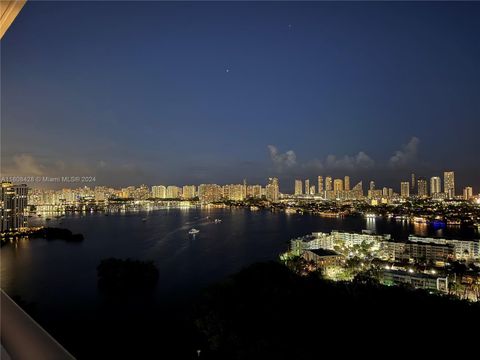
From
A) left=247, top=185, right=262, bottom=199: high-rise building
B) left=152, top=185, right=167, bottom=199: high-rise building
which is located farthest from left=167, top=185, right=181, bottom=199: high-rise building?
left=247, top=185, right=262, bottom=199: high-rise building

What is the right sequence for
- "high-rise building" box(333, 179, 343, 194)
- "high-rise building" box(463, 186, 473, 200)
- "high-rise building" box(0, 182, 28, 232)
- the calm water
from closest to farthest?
the calm water < "high-rise building" box(0, 182, 28, 232) < "high-rise building" box(463, 186, 473, 200) < "high-rise building" box(333, 179, 343, 194)

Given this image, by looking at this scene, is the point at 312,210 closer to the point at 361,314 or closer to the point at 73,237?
the point at 73,237

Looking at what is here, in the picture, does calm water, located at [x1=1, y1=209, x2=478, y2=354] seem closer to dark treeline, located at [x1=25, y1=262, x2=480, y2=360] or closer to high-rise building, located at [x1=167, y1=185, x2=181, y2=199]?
dark treeline, located at [x1=25, y1=262, x2=480, y2=360]

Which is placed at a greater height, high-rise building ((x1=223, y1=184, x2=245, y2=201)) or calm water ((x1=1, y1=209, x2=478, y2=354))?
high-rise building ((x1=223, y1=184, x2=245, y2=201))

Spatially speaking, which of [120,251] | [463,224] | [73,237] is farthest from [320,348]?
[463,224]

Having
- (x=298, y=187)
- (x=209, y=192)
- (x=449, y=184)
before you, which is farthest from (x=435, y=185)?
(x=209, y=192)
